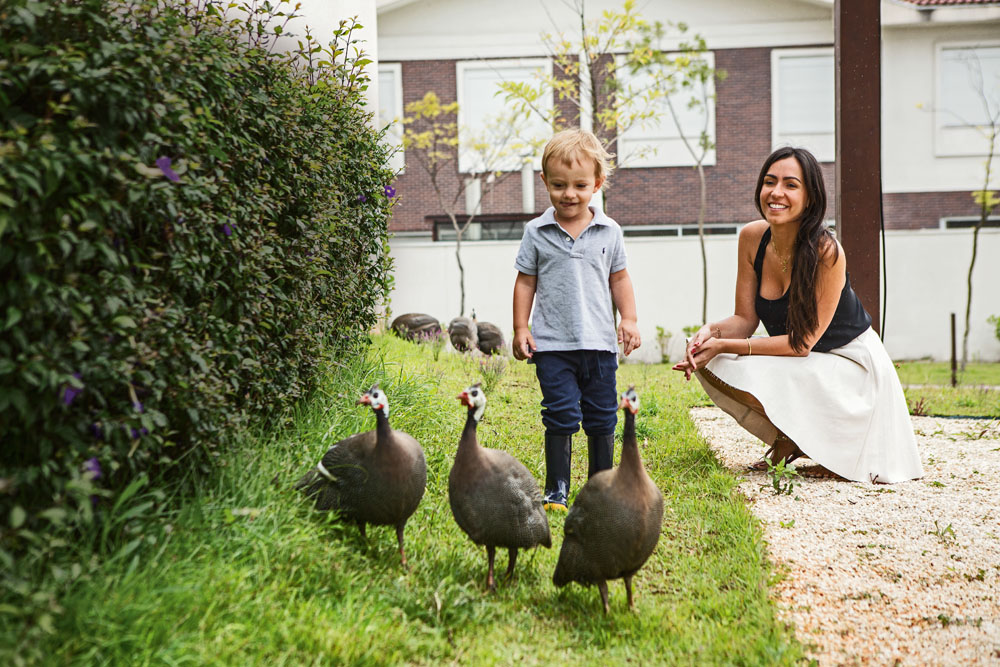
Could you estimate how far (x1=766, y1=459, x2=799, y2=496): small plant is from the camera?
434 cm

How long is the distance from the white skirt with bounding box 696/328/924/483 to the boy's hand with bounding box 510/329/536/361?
1.43 meters

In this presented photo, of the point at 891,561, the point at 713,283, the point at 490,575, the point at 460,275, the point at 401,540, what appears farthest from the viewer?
the point at 460,275

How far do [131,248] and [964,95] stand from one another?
1754 centimetres

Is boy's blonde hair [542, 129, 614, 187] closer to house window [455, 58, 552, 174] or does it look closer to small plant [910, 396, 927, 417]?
small plant [910, 396, 927, 417]

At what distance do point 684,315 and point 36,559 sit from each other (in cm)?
1321

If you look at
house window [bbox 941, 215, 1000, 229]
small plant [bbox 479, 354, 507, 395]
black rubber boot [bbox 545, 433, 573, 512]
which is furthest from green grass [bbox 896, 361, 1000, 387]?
black rubber boot [bbox 545, 433, 573, 512]

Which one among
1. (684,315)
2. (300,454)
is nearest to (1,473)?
(300,454)

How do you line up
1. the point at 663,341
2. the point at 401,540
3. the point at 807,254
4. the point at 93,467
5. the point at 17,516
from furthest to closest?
the point at 663,341 → the point at 807,254 → the point at 401,540 → the point at 93,467 → the point at 17,516

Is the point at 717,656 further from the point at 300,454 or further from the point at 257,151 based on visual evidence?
the point at 257,151

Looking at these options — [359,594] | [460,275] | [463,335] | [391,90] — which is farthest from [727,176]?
[359,594]

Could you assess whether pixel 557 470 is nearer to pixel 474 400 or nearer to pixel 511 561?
pixel 511 561

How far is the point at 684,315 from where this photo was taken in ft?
48.0

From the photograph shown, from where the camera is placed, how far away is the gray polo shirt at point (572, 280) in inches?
157

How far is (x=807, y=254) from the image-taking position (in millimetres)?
4555
